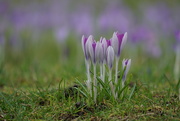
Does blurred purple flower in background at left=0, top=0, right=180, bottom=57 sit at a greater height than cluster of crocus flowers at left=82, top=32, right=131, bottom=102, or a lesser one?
greater

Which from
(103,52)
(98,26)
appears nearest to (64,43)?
(98,26)

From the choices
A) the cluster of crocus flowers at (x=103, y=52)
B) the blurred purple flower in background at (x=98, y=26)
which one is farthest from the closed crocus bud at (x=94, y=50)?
the blurred purple flower in background at (x=98, y=26)

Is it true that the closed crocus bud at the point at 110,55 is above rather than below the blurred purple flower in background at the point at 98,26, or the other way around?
below

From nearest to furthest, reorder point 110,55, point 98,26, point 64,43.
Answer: point 110,55 → point 64,43 → point 98,26

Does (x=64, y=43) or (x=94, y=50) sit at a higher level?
(x=64, y=43)

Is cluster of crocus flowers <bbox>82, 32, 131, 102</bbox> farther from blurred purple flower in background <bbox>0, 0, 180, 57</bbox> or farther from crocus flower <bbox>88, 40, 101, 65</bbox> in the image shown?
blurred purple flower in background <bbox>0, 0, 180, 57</bbox>

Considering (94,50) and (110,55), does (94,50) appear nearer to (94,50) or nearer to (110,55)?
(94,50)

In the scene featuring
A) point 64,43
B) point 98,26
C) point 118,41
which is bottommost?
point 118,41

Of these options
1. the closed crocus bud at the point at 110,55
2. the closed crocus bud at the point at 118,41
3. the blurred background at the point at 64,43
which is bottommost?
the closed crocus bud at the point at 110,55

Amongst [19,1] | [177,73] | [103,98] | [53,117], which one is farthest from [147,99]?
[19,1]

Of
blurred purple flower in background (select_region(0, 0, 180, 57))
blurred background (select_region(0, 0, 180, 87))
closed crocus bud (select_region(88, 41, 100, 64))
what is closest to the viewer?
closed crocus bud (select_region(88, 41, 100, 64))

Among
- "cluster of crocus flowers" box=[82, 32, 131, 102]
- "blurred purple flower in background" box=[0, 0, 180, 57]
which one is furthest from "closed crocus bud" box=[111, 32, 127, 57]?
"blurred purple flower in background" box=[0, 0, 180, 57]

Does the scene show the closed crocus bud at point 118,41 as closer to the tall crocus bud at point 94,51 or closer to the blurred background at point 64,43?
the tall crocus bud at point 94,51
